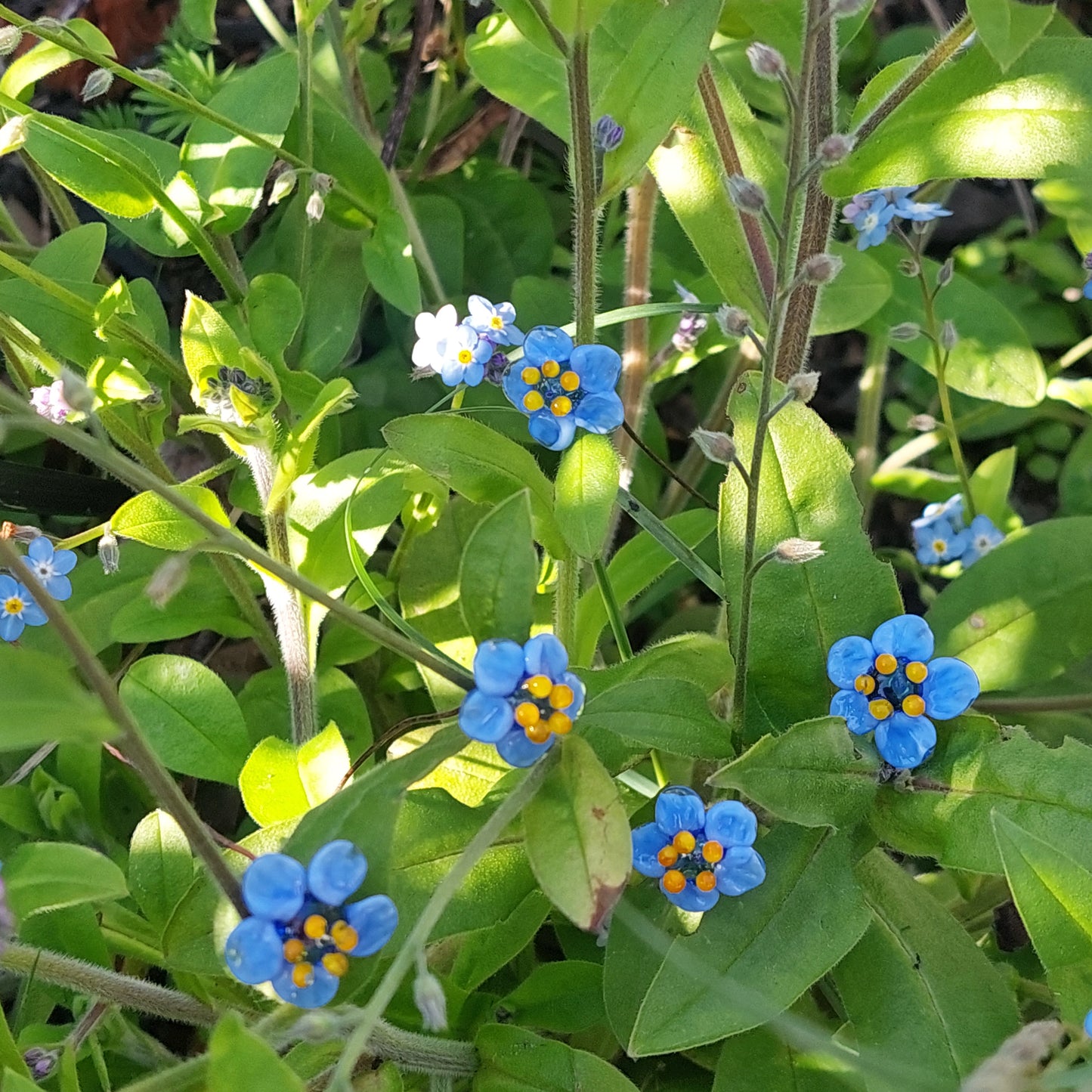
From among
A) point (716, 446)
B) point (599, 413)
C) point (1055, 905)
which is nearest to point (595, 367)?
point (599, 413)

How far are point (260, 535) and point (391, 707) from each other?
516 millimetres

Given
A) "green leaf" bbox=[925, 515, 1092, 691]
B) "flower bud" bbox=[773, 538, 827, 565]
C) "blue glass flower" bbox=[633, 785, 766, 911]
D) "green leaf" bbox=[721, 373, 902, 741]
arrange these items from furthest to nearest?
"green leaf" bbox=[925, 515, 1092, 691]
"green leaf" bbox=[721, 373, 902, 741]
"blue glass flower" bbox=[633, 785, 766, 911]
"flower bud" bbox=[773, 538, 827, 565]

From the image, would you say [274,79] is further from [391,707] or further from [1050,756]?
[1050,756]

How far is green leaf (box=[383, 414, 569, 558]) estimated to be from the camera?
1.71 metres

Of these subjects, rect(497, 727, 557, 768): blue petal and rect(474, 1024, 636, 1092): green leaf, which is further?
rect(474, 1024, 636, 1092): green leaf

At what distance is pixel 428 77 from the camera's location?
3104mm

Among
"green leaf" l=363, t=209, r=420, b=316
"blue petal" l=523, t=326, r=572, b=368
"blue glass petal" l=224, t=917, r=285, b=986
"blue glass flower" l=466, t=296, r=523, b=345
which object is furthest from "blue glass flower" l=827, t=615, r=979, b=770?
"green leaf" l=363, t=209, r=420, b=316

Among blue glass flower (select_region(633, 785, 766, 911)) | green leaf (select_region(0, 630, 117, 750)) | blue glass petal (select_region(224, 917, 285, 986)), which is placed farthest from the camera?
blue glass flower (select_region(633, 785, 766, 911))

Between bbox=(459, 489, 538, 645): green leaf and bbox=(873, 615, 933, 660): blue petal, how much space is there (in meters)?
0.57

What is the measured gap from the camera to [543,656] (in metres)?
1.30

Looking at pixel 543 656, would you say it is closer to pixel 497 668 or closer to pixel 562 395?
pixel 497 668

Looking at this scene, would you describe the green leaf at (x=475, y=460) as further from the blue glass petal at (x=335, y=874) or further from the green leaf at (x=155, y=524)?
the blue glass petal at (x=335, y=874)

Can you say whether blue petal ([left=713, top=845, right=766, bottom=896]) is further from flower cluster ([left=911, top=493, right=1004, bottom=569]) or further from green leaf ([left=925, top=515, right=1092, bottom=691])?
flower cluster ([left=911, top=493, right=1004, bottom=569])

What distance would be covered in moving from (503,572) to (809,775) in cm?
56
